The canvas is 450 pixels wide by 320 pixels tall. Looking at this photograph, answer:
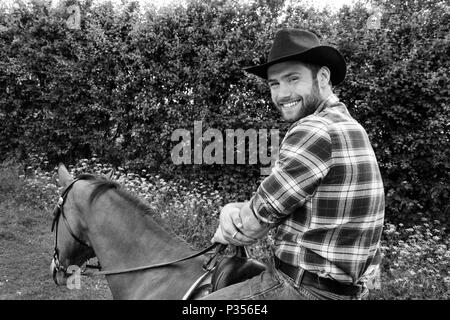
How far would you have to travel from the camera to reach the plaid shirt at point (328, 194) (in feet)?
5.88

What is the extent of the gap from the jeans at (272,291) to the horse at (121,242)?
34 centimetres

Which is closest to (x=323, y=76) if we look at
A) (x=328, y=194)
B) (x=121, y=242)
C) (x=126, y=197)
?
(x=328, y=194)

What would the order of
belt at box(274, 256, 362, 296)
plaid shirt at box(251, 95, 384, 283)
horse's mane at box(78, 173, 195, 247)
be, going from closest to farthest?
1. plaid shirt at box(251, 95, 384, 283)
2. belt at box(274, 256, 362, 296)
3. horse's mane at box(78, 173, 195, 247)

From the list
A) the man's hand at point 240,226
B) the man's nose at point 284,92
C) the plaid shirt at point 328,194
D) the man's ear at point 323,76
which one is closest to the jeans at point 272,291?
the plaid shirt at point 328,194

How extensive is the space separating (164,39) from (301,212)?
22.1 ft

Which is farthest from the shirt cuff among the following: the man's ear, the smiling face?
the man's ear

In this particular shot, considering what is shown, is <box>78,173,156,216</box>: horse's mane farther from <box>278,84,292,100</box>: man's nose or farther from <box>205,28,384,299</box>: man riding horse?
<box>278,84,292,100</box>: man's nose

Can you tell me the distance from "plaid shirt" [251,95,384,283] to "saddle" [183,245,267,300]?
0.47 metres

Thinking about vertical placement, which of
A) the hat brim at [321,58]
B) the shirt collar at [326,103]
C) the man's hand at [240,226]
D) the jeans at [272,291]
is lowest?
the jeans at [272,291]

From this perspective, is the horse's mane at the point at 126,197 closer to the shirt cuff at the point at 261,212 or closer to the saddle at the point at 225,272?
the saddle at the point at 225,272

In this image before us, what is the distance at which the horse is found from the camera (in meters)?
2.48

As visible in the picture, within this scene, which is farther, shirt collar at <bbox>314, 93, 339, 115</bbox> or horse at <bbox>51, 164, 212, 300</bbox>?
horse at <bbox>51, 164, 212, 300</bbox>

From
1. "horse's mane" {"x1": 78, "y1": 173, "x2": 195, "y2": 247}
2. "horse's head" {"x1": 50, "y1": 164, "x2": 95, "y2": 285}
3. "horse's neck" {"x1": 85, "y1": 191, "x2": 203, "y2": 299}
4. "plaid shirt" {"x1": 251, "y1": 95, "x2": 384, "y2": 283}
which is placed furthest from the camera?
"horse's head" {"x1": 50, "y1": 164, "x2": 95, "y2": 285}

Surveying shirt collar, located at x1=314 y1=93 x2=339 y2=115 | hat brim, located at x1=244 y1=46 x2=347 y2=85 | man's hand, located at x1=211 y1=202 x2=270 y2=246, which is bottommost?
man's hand, located at x1=211 y1=202 x2=270 y2=246
